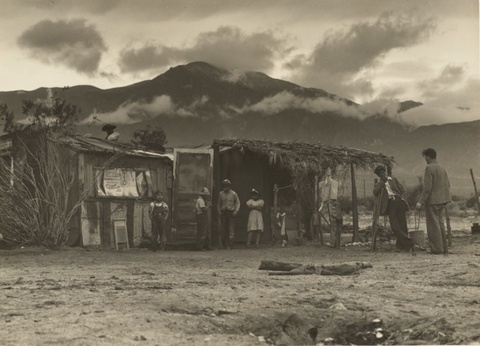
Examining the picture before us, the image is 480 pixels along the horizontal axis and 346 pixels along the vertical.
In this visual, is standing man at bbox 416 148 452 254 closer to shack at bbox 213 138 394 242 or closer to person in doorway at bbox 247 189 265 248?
shack at bbox 213 138 394 242

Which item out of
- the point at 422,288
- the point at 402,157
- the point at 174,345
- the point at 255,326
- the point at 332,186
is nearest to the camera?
the point at 174,345

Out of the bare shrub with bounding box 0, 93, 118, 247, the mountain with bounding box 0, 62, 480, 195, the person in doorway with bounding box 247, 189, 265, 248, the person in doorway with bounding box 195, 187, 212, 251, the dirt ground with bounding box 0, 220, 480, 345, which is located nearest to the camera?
the dirt ground with bounding box 0, 220, 480, 345

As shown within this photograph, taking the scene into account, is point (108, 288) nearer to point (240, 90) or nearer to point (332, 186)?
point (332, 186)

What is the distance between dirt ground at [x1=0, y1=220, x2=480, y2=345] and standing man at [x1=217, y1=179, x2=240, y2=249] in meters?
5.54

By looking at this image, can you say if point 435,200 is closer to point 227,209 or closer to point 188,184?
point 227,209

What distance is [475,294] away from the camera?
6.59 m

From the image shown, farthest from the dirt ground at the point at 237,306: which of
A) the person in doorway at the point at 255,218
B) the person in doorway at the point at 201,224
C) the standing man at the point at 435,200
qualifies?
the person in doorway at the point at 255,218

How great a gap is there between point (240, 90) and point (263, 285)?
20.7 metres

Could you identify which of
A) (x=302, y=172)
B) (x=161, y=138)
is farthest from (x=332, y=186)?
(x=161, y=138)

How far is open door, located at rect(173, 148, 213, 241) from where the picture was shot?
1564 cm

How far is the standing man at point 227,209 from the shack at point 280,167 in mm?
573

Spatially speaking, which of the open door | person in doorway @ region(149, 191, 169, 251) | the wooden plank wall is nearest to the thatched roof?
the open door

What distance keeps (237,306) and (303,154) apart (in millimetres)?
10128

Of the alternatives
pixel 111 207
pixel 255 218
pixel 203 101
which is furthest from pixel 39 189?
pixel 203 101
